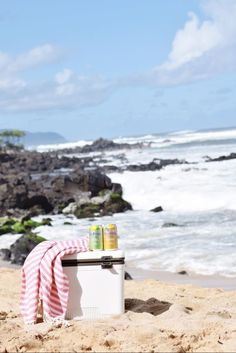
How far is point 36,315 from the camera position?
268 inches

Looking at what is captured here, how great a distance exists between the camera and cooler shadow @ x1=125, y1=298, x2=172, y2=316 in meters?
7.34

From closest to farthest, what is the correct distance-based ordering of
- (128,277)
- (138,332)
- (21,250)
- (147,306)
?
(138,332) → (147,306) → (128,277) → (21,250)

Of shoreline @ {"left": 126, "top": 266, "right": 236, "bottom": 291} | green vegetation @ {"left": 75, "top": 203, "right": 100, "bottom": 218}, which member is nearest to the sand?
shoreline @ {"left": 126, "top": 266, "right": 236, "bottom": 291}

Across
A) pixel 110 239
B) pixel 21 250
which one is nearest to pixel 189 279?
pixel 21 250

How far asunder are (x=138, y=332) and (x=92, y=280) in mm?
1004

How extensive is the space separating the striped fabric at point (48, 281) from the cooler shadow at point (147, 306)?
0.89 metres

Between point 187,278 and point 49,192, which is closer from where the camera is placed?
point 187,278

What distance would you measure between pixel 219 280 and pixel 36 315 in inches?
197

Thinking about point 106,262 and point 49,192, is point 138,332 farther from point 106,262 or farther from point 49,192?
point 49,192

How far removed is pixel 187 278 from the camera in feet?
38.0

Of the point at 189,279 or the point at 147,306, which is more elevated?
the point at 147,306

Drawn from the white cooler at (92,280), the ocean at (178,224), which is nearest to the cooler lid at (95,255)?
the white cooler at (92,280)

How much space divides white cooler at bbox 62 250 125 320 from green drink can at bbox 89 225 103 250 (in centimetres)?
12

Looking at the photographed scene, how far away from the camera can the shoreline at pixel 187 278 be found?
10852 millimetres
